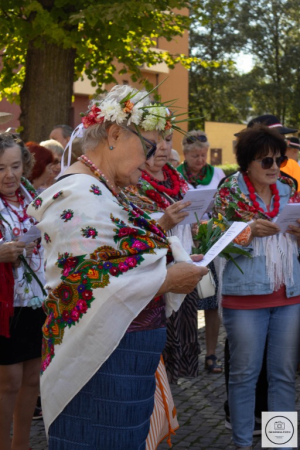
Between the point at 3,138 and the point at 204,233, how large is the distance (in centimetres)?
157

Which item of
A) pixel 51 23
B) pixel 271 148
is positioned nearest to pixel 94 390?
pixel 271 148

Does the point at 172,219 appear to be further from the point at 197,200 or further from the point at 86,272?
the point at 86,272

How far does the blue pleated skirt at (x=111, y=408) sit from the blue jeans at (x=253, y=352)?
1.69 m

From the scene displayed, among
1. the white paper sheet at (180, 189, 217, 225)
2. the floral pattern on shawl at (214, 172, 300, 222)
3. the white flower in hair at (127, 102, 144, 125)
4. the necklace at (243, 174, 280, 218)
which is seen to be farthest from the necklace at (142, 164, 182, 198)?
the white flower in hair at (127, 102, 144, 125)

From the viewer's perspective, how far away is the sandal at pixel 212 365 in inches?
286

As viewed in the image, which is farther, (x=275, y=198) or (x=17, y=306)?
(x=275, y=198)

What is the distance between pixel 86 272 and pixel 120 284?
5.5 inches

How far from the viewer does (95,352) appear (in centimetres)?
299

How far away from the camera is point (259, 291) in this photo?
474cm

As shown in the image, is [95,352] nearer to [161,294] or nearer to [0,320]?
[161,294]

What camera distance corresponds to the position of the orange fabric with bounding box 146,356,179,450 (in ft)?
12.2

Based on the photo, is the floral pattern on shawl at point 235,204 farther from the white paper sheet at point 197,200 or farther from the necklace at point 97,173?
the necklace at point 97,173

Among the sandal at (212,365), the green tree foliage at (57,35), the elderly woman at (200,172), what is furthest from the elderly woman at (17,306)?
the green tree foliage at (57,35)

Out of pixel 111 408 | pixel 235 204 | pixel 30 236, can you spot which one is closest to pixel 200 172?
pixel 235 204
